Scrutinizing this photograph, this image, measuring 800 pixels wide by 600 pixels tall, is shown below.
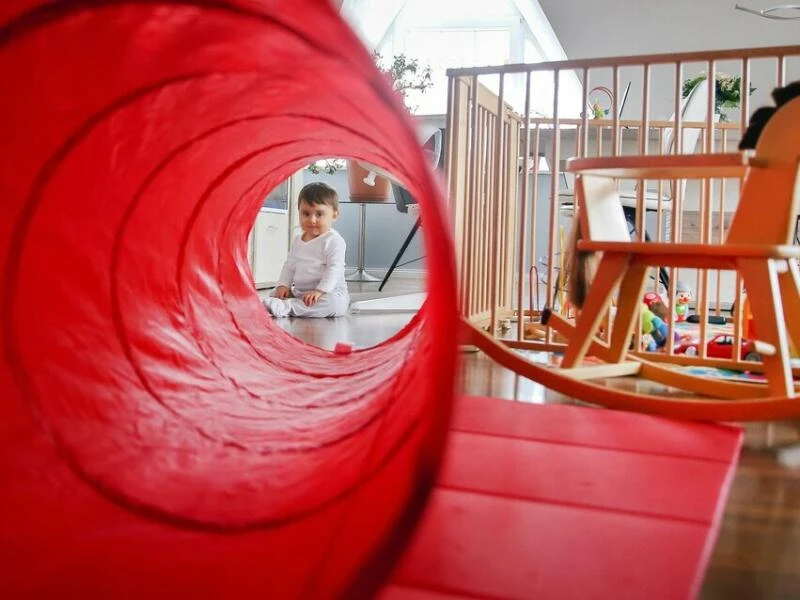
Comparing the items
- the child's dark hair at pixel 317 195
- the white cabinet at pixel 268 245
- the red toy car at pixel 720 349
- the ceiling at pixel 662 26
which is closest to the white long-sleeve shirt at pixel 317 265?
the child's dark hair at pixel 317 195

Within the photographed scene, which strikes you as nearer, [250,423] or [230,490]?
[230,490]

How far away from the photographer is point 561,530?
81 centimetres

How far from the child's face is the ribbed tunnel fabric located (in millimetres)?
1890

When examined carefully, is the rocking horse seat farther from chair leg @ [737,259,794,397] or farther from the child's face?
the child's face

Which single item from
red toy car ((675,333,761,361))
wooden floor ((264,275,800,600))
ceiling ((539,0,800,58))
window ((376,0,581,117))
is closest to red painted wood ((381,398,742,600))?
wooden floor ((264,275,800,600))

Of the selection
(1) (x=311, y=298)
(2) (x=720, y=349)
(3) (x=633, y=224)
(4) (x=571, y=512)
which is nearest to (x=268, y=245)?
(1) (x=311, y=298)

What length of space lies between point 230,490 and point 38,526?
0.20 metres

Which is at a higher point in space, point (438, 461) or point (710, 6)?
point (710, 6)

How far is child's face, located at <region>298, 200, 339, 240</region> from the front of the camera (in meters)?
3.35

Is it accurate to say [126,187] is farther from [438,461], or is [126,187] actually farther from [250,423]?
[438,461]

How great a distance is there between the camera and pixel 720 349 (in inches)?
90.3

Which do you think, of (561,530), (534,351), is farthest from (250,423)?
(534,351)

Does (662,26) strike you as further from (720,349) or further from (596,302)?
(596,302)

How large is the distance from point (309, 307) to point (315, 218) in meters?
0.44
